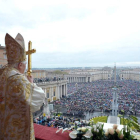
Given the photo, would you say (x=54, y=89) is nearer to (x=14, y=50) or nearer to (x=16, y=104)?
(x=14, y=50)

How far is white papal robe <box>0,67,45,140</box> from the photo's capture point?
8.01 feet

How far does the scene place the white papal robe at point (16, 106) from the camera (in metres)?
2.44

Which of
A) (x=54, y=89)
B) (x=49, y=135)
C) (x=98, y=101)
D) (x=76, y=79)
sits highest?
(x=49, y=135)

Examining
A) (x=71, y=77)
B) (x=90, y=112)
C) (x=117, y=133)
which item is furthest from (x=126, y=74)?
(x=117, y=133)

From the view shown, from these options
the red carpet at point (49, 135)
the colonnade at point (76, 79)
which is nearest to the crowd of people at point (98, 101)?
the red carpet at point (49, 135)

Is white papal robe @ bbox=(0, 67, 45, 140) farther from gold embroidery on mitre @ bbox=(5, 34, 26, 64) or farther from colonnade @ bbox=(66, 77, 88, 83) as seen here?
colonnade @ bbox=(66, 77, 88, 83)

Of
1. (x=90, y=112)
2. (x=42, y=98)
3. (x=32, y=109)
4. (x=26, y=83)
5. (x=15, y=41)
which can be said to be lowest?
(x=90, y=112)

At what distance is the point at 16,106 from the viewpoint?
8.08 feet

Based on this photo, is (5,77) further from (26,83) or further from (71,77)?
(71,77)

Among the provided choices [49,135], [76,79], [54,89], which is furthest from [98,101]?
[76,79]

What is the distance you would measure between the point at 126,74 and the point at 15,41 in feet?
427

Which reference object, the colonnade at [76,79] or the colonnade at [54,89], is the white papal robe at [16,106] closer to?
the colonnade at [54,89]

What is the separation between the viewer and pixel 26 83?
101 inches

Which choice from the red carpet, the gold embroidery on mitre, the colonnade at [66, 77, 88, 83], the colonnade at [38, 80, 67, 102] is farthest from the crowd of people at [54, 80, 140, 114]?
the colonnade at [66, 77, 88, 83]
